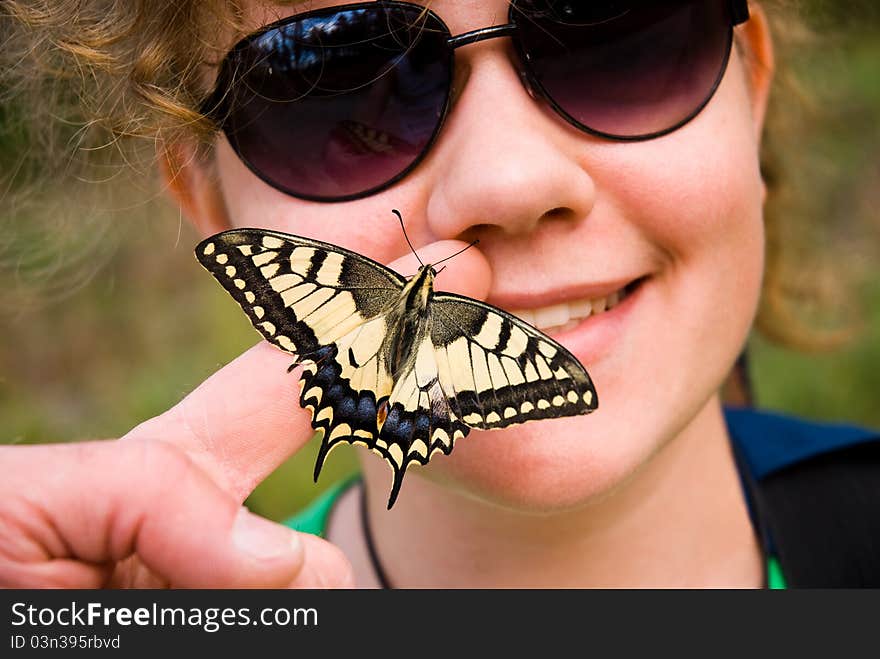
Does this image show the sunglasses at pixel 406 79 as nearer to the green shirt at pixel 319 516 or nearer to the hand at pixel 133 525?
the hand at pixel 133 525

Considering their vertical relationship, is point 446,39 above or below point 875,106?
above

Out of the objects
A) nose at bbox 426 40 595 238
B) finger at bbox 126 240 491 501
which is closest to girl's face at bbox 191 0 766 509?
nose at bbox 426 40 595 238

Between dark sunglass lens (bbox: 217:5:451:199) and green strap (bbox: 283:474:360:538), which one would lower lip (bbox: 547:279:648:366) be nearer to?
dark sunglass lens (bbox: 217:5:451:199)

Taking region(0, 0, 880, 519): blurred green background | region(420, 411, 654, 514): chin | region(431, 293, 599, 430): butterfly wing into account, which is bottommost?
region(0, 0, 880, 519): blurred green background

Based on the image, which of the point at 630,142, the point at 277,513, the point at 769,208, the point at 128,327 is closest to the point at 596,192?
the point at 630,142

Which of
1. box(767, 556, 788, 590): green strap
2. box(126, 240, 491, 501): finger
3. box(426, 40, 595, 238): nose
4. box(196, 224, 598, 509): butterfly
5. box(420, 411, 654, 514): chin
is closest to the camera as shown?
box(126, 240, 491, 501): finger

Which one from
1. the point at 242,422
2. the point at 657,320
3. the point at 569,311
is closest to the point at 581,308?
the point at 569,311

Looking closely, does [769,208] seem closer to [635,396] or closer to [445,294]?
[635,396]

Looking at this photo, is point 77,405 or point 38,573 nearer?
point 38,573
